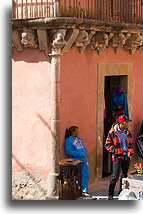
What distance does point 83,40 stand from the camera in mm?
8102

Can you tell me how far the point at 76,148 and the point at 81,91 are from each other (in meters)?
1.14

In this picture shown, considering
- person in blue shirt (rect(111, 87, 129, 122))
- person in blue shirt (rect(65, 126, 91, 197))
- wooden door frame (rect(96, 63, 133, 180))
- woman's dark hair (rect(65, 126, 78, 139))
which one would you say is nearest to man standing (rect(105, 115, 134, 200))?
person in blue shirt (rect(65, 126, 91, 197))

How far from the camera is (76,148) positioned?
8234 mm

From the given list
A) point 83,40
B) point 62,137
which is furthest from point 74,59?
point 62,137

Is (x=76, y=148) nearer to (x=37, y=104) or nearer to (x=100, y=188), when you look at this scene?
(x=37, y=104)

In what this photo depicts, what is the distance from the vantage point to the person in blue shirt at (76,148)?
8.17 metres

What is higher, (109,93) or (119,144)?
(109,93)

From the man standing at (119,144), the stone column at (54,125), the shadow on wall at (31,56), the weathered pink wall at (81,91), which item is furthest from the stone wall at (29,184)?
the shadow on wall at (31,56)

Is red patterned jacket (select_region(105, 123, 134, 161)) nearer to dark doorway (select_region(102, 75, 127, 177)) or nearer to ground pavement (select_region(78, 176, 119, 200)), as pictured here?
ground pavement (select_region(78, 176, 119, 200))

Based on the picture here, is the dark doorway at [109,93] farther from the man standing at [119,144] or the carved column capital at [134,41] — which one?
the man standing at [119,144]

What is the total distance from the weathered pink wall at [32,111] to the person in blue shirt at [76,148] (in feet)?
1.20

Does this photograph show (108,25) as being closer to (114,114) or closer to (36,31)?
(36,31)

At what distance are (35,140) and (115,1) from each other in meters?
3.20

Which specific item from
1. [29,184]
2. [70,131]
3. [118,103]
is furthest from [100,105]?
[29,184]
